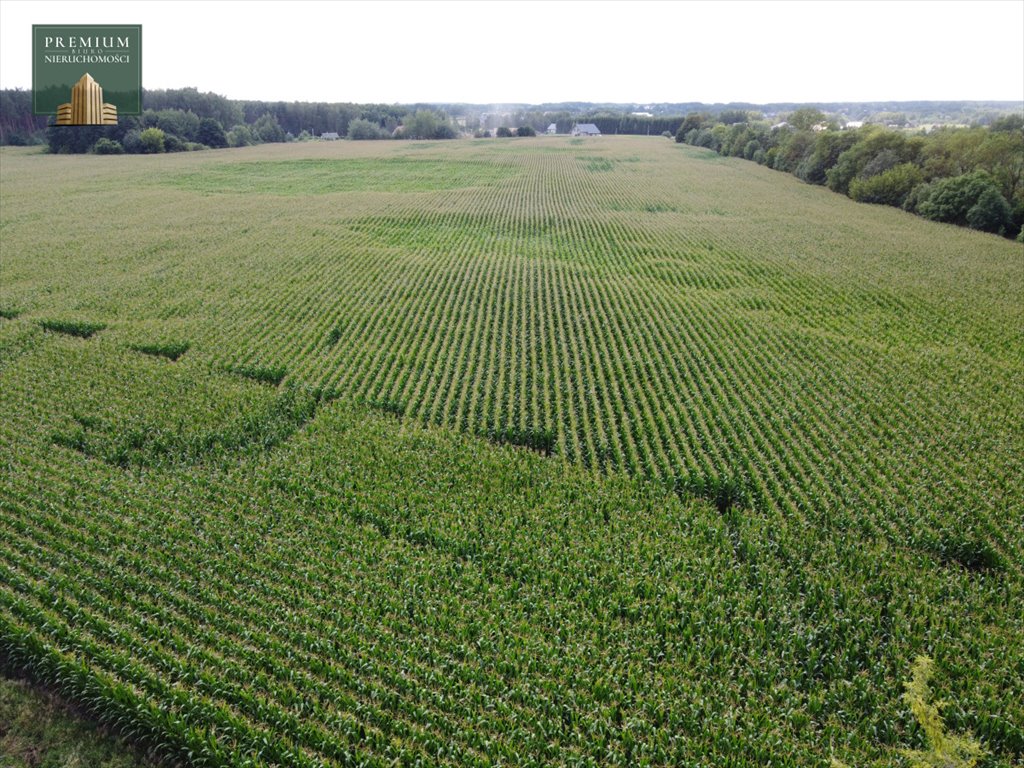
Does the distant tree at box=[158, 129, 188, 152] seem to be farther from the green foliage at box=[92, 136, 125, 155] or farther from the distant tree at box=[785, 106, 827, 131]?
the distant tree at box=[785, 106, 827, 131]

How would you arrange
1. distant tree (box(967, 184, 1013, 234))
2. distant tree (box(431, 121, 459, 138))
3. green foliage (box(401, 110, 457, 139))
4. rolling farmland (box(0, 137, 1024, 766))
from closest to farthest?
rolling farmland (box(0, 137, 1024, 766)), distant tree (box(967, 184, 1013, 234)), green foliage (box(401, 110, 457, 139)), distant tree (box(431, 121, 459, 138))

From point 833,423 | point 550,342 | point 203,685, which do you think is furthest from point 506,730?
point 550,342

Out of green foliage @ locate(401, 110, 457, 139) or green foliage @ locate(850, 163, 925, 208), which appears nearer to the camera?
green foliage @ locate(850, 163, 925, 208)

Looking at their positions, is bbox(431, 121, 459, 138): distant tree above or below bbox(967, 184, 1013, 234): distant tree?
above

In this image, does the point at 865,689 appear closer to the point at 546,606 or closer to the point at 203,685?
the point at 546,606

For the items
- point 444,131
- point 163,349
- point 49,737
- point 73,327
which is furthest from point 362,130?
point 49,737

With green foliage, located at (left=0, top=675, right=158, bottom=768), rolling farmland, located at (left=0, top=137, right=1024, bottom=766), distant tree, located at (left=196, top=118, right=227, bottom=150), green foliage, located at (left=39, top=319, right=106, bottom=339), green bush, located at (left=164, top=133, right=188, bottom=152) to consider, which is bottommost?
green foliage, located at (left=0, top=675, right=158, bottom=768)

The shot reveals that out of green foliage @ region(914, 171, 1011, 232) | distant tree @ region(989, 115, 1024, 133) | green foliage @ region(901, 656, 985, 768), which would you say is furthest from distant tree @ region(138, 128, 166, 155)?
distant tree @ region(989, 115, 1024, 133)
